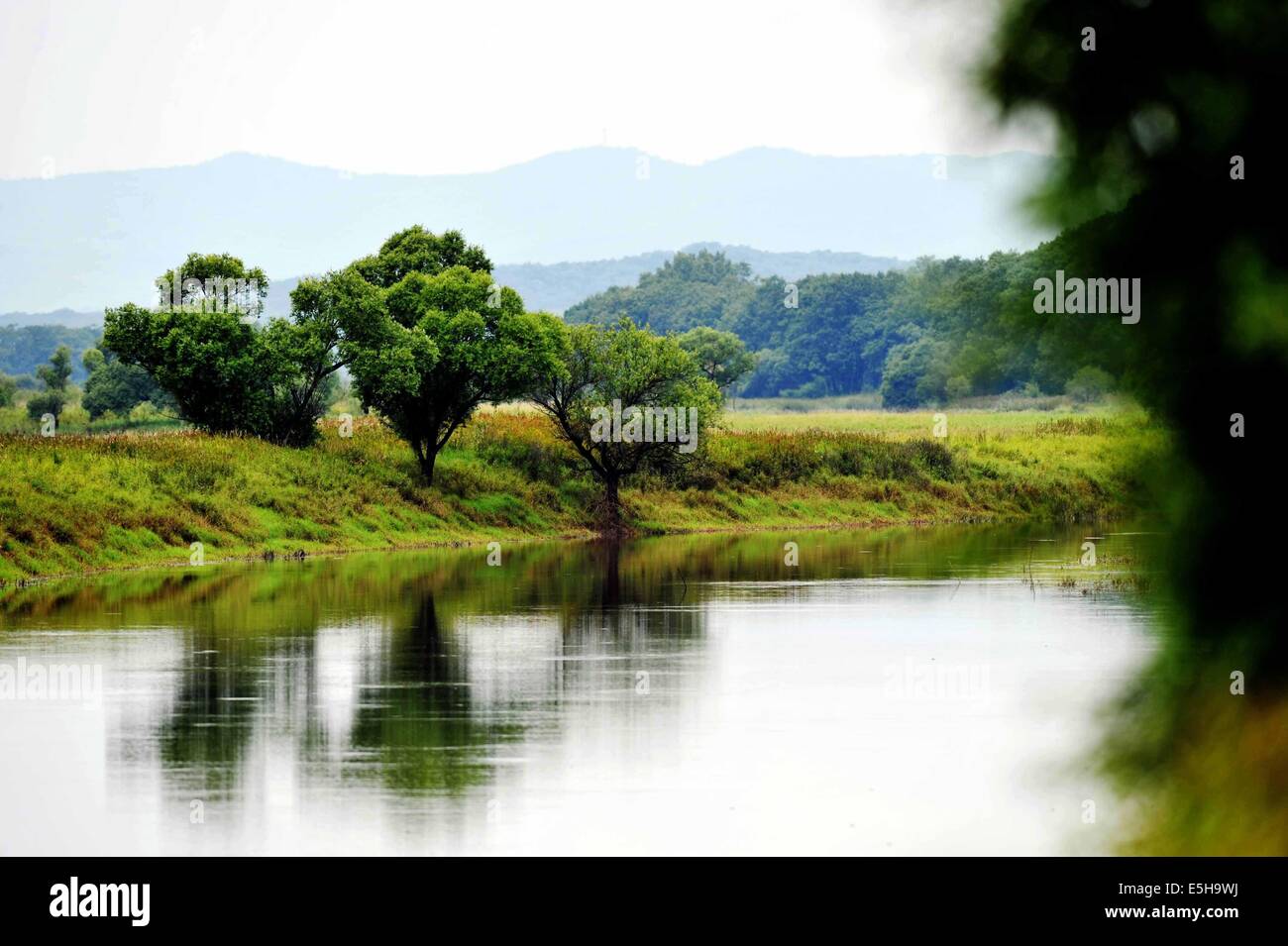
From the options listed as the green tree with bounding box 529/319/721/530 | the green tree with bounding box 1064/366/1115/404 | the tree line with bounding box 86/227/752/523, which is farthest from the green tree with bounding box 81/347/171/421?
the green tree with bounding box 1064/366/1115/404

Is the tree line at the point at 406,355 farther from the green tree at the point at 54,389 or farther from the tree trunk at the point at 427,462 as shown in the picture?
the green tree at the point at 54,389

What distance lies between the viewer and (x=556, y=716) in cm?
2262

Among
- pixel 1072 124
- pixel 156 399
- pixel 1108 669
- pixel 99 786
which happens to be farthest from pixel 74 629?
pixel 156 399

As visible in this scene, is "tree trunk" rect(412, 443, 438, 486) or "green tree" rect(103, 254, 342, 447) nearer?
"green tree" rect(103, 254, 342, 447)

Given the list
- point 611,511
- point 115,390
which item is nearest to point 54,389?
point 115,390

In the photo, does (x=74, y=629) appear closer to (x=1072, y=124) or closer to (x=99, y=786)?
(x=99, y=786)

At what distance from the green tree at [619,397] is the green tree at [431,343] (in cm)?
155

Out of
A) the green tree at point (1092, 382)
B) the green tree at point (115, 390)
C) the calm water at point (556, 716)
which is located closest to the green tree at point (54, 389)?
the green tree at point (115, 390)

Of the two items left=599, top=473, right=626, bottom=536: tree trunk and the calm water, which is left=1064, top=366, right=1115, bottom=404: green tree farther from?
left=599, top=473, right=626, bottom=536: tree trunk

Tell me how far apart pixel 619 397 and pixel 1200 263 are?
4705cm

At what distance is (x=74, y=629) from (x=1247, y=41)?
22.4 metres

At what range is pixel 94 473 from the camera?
47.4 meters

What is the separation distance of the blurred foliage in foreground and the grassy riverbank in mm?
20158

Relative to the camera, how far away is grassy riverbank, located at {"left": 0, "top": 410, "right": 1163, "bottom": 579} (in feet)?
149
